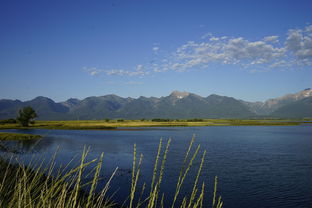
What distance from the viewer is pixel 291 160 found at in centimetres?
4178

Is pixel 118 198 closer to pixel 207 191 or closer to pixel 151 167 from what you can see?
pixel 207 191

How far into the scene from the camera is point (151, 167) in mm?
37906

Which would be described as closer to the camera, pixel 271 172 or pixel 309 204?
pixel 309 204

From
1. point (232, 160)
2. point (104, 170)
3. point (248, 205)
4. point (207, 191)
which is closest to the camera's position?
point (248, 205)

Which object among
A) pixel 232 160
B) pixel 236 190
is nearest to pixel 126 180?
pixel 236 190

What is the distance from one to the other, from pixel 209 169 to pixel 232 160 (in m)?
8.38

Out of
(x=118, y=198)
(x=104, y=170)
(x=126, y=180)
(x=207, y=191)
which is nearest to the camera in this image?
(x=118, y=198)

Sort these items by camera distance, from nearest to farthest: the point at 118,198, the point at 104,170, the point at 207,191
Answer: the point at 118,198 → the point at 207,191 → the point at 104,170

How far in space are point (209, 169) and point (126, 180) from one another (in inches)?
473

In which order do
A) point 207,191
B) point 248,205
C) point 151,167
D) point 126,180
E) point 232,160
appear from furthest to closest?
point 232,160, point 151,167, point 126,180, point 207,191, point 248,205

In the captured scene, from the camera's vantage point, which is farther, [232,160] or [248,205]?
[232,160]

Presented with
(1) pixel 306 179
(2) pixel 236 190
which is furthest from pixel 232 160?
(2) pixel 236 190

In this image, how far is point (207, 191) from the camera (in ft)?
85.7

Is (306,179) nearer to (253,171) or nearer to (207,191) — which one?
(253,171)
